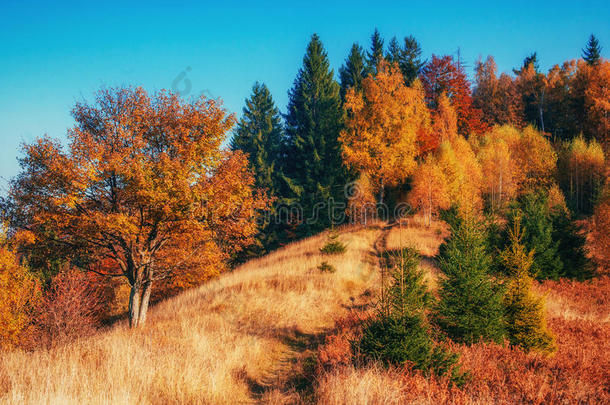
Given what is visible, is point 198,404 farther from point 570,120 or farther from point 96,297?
point 570,120

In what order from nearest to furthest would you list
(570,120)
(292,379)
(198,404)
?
(198,404) < (292,379) < (570,120)

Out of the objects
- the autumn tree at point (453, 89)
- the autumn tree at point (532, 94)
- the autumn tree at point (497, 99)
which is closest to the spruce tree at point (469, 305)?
the autumn tree at point (453, 89)

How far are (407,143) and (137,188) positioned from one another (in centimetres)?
2671

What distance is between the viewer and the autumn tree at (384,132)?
30.8 meters

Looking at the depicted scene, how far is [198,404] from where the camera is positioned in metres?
5.68

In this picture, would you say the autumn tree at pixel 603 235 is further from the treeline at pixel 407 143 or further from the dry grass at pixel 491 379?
the dry grass at pixel 491 379

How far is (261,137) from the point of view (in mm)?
44688

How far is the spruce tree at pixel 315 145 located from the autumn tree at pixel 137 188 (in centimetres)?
2675

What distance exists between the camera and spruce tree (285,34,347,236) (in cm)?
4006

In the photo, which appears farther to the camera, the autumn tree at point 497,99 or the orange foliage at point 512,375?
the autumn tree at point 497,99

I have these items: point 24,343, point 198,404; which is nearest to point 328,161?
point 24,343

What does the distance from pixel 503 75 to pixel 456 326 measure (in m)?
67.8

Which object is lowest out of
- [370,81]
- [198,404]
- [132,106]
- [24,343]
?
[24,343]

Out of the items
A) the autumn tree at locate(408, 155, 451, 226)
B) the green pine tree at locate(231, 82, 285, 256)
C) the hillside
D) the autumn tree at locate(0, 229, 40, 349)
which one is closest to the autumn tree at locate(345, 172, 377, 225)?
the autumn tree at locate(408, 155, 451, 226)
